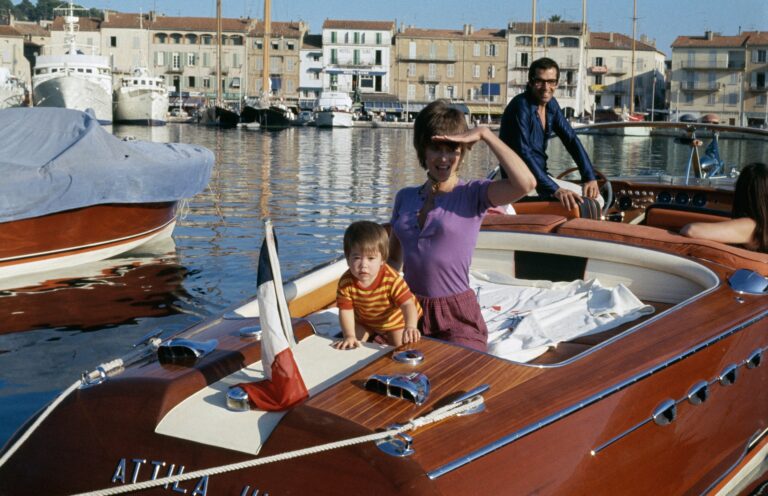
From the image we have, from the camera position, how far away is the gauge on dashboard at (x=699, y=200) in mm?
6625

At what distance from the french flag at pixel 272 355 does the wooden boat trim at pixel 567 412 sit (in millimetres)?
499

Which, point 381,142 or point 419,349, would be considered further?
point 381,142

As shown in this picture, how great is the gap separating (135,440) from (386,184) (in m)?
18.9

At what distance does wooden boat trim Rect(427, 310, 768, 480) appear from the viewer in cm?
255

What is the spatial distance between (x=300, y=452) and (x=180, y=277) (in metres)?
7.08

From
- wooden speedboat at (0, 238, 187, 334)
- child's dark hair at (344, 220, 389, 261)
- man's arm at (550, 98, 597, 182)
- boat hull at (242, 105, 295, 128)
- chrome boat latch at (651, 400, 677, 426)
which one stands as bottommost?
wooden speedboat at (0, 238, 187, 334)

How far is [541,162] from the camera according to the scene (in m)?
5.93

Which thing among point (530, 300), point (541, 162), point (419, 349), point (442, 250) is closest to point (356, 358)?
point (419, 349)

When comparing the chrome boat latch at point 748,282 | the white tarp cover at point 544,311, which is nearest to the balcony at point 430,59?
the white tarp cover at point 544,311

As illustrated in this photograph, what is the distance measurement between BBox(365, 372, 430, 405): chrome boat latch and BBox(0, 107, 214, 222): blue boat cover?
6816mm

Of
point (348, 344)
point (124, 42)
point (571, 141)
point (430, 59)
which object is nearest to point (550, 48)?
point (430, 59)

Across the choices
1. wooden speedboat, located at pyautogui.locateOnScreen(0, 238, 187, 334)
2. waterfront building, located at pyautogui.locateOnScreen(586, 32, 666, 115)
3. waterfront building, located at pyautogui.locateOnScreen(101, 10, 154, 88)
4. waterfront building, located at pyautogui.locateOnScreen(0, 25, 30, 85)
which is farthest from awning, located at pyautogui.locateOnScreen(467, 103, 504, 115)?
wooden speedboat, located at pyautogui.locateOnScreen(0, 238, 187, 334)

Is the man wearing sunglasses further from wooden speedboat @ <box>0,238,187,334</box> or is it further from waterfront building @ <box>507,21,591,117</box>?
waterfront building @ <box>507,21,591,117</box>

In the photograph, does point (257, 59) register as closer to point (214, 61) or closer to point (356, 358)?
point (214, 61)
